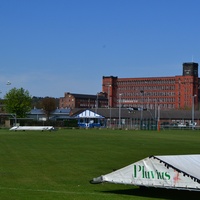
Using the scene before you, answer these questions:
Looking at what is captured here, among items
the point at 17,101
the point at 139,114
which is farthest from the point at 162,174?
the point at 139,114

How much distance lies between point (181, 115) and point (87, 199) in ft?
536

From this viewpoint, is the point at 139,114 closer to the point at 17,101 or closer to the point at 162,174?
the point at 17,101

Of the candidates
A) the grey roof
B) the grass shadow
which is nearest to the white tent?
the grass shadow

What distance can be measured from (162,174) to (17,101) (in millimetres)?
124043

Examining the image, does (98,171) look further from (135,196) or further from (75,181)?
(135,196)

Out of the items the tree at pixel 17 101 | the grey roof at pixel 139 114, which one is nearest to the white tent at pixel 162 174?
the tree at pixel 17 101

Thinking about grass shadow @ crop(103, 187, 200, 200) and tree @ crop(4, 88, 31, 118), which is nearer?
grass shadow @ crop(103, 187, 200, 200)

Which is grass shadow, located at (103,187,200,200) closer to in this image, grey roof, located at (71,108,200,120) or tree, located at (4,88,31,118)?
tree, located at (4,88,31,118)

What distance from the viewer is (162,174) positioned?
1527cm

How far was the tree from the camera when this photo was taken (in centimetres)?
13700

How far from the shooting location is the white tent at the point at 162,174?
14.8m

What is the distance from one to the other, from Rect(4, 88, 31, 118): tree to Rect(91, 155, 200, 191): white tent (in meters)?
122

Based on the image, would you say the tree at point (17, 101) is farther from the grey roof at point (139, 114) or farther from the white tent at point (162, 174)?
the white tent at point (162, 174)

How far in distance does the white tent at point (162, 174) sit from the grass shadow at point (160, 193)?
713 mm
